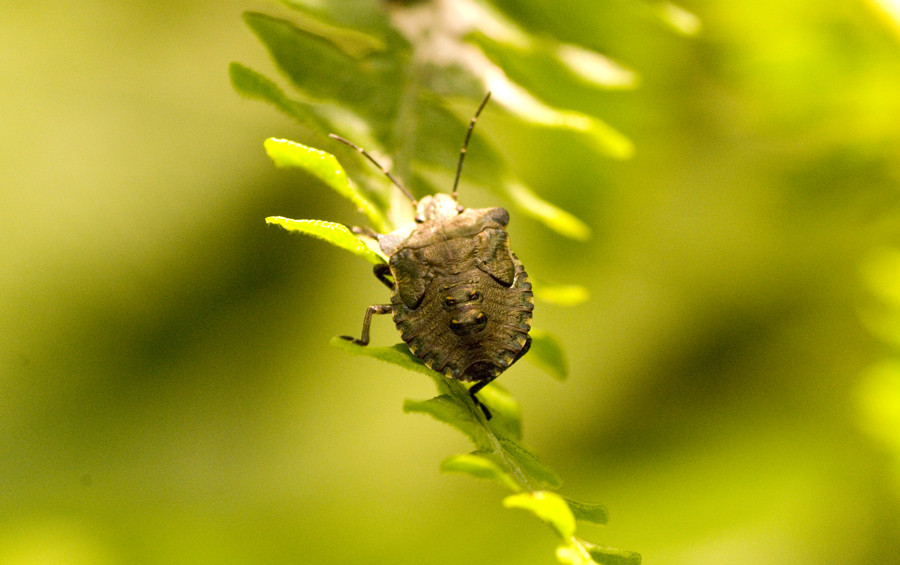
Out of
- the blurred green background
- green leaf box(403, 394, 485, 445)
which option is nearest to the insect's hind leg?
green leaf box(403, 394, 485, 445)

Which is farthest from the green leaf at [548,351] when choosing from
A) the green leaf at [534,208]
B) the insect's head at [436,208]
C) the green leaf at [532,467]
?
the green leaf at [532,467]

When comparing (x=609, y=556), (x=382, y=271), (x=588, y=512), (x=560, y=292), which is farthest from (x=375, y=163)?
(x=609, y=556)

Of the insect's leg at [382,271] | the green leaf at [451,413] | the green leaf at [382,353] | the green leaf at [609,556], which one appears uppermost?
the insect's leg at [382,271]

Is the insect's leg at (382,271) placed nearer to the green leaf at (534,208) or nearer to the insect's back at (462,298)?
the insect's back at (462,298)

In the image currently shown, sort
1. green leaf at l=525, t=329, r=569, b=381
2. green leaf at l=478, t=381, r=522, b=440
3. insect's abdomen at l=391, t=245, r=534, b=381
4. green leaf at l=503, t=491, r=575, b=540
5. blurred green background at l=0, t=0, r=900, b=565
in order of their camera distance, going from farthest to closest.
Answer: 1. blurred green background at l=0, t=0, r=900, b=565
2. green leaf at l=525, t=329, r=569, b=381
3. insect's abdomen at l=391, t=245, r=534, b=381
4. green leaf at l=478, t=381, r=522, b=440
5. green leaf at l=503, t=491, r=575, b=540

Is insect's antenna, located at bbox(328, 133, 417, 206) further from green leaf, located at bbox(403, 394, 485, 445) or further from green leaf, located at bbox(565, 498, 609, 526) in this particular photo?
green leaf, located at bbox(565, 498, 609, 526)

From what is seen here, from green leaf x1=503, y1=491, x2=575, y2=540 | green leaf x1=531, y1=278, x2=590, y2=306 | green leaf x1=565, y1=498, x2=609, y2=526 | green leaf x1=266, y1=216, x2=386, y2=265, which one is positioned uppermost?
green leaf x1=531, y1=278, x2=590, y2=306

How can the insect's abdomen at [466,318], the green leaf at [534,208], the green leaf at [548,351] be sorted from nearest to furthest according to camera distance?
the insect's abdomen at [466,318] → the green leaf at [548,351] → the green leaf at [534,208]
